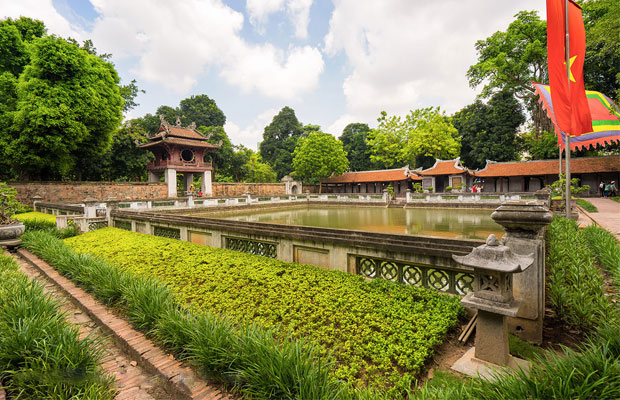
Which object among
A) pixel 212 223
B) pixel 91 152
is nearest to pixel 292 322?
pixel 212 223

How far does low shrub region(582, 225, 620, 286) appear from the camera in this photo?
4691mm

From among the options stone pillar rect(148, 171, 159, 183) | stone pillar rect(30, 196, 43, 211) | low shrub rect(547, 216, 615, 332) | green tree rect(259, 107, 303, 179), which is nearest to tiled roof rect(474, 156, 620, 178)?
low shrub rect(547, 216, 615, 332)

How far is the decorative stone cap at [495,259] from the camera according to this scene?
2527mm

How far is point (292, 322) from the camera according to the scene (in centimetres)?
340

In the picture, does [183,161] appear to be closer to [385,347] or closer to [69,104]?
[69,104]

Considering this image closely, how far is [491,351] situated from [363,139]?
49145 mm

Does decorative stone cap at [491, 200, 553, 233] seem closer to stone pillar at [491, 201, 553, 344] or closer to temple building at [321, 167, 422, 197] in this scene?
stone pillar at [491, 201, 553, 344]

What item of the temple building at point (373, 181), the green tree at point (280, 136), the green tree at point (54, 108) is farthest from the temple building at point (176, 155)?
the green tree at point (280, 136)

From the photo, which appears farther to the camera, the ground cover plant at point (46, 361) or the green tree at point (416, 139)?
the green tree at point (416, 139)

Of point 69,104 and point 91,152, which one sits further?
point 91,152

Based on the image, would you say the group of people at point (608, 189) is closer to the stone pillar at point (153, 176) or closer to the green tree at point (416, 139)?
the green tree at point (416, 139)

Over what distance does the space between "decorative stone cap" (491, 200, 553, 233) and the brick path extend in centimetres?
345

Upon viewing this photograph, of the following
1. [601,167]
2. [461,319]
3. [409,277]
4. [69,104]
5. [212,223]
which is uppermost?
[69,104]

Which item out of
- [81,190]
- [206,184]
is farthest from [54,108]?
[206,184]
